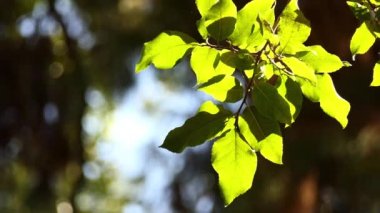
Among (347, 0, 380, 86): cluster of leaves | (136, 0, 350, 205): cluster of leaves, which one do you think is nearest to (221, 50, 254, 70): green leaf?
(136, 0, 350, 205): cluster of leaves

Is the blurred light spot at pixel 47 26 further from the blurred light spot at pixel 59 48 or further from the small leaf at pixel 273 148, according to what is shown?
the small leaf at pixel 273 148

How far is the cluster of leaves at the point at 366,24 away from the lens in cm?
65

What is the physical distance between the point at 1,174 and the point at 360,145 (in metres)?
1.64

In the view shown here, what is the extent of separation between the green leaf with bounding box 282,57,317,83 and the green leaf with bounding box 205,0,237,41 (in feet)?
0.17

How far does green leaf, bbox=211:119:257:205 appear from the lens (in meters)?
0.61

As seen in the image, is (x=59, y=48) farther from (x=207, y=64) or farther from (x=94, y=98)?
(x=207, y=64)

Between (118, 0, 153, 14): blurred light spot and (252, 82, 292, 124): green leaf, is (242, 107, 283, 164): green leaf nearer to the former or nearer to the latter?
(252, 82, 292, 124): green leaf

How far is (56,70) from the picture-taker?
2871 mm

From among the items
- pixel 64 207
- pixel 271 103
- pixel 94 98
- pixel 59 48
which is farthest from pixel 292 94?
pixel 94 98

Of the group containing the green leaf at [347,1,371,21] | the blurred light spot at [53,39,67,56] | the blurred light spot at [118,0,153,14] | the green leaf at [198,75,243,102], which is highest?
the green leaf at [347,1,371,21]

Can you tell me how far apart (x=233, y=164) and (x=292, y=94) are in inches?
3.1

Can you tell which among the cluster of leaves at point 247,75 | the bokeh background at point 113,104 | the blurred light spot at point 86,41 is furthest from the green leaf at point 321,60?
the blurred light spot at point 86,41

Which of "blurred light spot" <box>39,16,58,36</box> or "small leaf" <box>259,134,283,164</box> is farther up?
"small leaf" <box>259,134,283,164</box>

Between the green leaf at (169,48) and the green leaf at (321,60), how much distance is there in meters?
0.10
